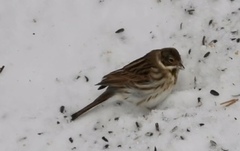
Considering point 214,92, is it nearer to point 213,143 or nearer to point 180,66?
point 180,66

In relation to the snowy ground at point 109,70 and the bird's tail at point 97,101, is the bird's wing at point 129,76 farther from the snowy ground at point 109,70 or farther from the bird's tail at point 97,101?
the snowy ground at point 109,70

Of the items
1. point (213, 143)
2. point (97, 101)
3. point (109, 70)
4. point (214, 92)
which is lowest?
point (213, 143)

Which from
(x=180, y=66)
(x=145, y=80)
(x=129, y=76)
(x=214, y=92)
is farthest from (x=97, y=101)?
(x=214, y=92)

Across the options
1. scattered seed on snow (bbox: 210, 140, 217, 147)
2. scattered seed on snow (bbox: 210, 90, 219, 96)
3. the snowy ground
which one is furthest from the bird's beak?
scattered seed on snow (bbox: 210, 140, 217, 147)

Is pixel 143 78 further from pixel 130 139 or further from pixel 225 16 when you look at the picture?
pixel 225 16

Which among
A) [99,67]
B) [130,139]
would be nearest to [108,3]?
[99,67]

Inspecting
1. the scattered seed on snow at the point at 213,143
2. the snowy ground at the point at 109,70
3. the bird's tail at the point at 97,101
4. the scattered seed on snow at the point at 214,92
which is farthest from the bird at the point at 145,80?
the scattered seed on snow at the point at 213,143
